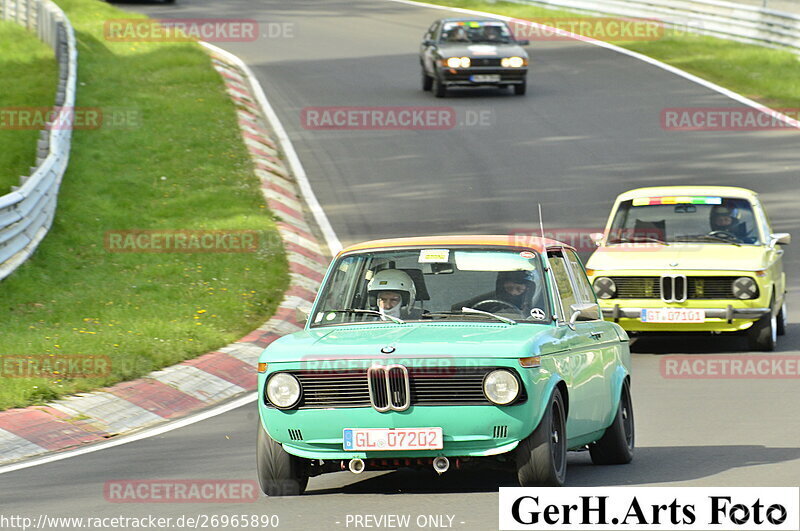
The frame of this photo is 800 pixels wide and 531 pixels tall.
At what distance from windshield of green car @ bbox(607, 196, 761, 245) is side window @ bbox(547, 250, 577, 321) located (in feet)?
22.7

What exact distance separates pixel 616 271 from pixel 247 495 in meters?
7.87

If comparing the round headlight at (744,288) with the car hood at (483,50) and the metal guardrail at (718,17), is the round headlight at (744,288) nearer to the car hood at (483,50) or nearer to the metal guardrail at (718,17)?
the car hood at (483,50)

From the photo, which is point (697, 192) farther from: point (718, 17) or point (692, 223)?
point (718, 17)

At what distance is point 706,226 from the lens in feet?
55.4

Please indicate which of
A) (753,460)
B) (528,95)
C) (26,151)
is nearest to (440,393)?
(753,460)

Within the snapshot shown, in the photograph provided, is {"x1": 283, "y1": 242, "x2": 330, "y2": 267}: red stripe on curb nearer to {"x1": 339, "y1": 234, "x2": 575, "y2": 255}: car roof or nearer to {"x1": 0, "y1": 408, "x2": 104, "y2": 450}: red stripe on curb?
{"x1": 0, "y1": 408, "x2": 104, "y2": 450}: red stripe on curb

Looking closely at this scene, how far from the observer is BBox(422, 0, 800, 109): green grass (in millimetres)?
33969

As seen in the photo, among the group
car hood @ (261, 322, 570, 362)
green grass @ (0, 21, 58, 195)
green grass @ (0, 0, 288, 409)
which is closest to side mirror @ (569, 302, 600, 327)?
car hood @ (261, 322, 570, 362)

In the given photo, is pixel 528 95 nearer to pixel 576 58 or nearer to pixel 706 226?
pixel 576 58

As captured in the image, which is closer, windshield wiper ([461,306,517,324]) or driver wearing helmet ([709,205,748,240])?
windshield wiper ([461,306,517,324])

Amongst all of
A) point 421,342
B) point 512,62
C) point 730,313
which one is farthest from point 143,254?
point 512,62

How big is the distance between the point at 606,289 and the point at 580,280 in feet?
18.9

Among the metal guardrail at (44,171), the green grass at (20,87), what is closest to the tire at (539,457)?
the metal guardrail at (44,171)

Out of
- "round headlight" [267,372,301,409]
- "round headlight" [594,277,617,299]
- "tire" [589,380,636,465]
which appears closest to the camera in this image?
"round headlight" [267,372,301,409]
